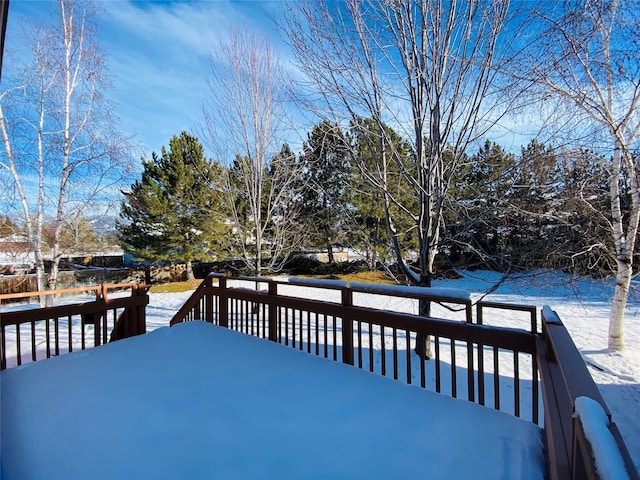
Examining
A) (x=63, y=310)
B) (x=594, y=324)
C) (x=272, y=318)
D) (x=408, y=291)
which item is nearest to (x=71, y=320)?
(x=63, y=310)

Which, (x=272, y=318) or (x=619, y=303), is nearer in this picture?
(x=272, y=318)

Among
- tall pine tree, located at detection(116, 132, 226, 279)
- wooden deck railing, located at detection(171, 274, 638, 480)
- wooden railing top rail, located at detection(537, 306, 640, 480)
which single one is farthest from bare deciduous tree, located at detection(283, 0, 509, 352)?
tall pine tree, located at detection(116, 132, 226, 279)

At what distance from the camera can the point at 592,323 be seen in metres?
8.03

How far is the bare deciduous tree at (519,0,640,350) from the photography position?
449 centimetres

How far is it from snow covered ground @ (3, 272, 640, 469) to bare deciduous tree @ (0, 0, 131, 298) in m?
3.44

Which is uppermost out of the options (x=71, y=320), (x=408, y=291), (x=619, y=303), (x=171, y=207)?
(x=171, y=207)

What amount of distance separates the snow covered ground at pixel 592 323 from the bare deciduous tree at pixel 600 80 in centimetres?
107

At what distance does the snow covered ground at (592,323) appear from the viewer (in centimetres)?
433

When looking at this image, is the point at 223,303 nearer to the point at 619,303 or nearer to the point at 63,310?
the point at 63,310

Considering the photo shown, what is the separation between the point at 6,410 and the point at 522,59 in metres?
6.53

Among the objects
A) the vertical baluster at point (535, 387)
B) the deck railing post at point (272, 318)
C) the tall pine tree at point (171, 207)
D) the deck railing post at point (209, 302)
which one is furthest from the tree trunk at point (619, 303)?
the tall pine tree at point (171, 207)

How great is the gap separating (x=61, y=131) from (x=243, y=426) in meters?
8.58

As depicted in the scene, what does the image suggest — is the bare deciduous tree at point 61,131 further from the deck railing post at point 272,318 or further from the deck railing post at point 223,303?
the deck railing post at point 272,318

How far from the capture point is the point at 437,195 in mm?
4445
